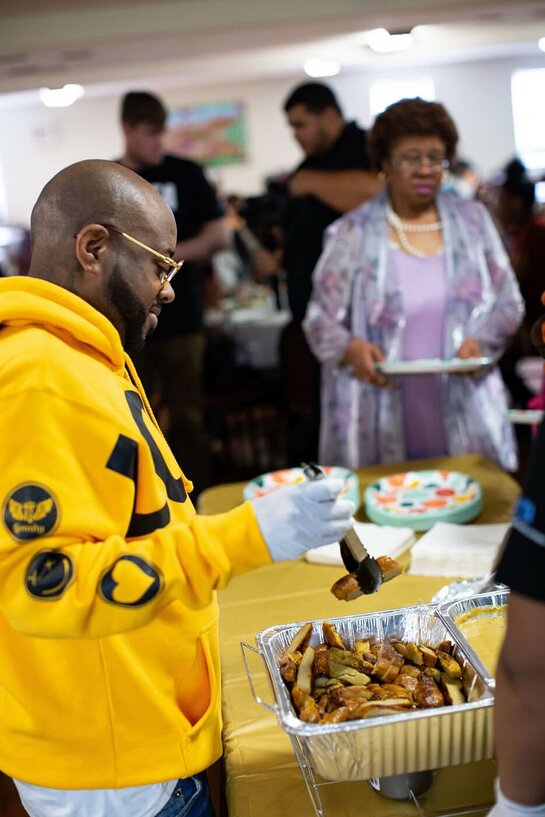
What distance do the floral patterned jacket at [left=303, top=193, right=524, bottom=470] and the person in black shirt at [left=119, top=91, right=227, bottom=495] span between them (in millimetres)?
998

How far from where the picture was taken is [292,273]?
3270 millimetres

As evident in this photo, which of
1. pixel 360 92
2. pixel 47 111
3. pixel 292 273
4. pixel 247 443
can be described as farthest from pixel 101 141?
pixel 292 273

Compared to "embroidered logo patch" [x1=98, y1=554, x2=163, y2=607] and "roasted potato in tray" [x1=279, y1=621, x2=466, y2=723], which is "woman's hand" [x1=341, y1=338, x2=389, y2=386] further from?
"embroidered logo patch" [x1=98, y1=554, x2=163, y2=607]

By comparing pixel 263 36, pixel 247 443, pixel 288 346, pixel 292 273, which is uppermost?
pixel 263 36

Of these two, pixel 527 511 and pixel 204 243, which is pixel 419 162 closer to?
pixel 204 243

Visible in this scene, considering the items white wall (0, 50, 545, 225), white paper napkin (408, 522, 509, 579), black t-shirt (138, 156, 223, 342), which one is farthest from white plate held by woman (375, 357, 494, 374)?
white wall (0, 50, 545, 225)

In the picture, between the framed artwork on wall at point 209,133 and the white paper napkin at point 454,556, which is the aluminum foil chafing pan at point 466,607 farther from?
the framed artwork on wall at point 209,133

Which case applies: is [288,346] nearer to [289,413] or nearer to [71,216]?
[289,413]

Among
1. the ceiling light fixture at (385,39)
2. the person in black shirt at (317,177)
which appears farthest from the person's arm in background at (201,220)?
the ceiling light fixture at (385,39)

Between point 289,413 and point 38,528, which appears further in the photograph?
point 289,413

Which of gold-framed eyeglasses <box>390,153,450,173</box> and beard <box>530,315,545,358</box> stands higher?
gold-framed eyeglasses <box>390,153,450,173</box>

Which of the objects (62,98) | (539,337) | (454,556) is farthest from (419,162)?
(62,98)

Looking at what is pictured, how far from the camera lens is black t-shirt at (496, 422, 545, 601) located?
73 centimetres

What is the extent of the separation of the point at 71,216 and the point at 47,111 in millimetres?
9247
